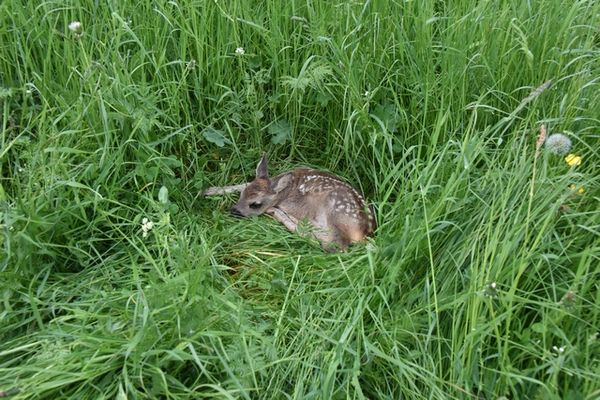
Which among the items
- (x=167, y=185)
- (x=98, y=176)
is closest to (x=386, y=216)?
(x=167, y=185)

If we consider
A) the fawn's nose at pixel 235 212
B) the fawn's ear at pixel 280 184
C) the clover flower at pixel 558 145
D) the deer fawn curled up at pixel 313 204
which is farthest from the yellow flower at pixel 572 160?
the fawn's nose at pixel 235 212

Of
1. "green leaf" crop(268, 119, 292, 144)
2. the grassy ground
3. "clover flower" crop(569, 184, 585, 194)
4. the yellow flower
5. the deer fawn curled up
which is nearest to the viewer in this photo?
the grassy ground

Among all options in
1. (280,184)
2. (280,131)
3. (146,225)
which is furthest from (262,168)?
(146,225)

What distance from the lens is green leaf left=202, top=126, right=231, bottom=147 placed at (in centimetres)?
403

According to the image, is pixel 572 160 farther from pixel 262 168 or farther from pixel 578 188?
pixel 262 168

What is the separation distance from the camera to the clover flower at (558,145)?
3.17 m

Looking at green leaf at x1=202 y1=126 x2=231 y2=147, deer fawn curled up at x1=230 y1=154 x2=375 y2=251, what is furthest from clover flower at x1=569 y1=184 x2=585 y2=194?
green leaf at x1=202 y1=126 x2=231 y2=147

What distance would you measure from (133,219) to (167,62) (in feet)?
3.30

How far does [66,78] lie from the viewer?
3967mm

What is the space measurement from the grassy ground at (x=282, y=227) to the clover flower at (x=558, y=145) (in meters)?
0.08

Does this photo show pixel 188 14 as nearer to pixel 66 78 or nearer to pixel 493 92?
pixel 66 78

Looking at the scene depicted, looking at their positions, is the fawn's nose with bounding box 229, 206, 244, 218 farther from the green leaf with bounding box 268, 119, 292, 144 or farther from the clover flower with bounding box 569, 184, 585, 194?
the clover flower with bounding box 569, 184, 585, 194

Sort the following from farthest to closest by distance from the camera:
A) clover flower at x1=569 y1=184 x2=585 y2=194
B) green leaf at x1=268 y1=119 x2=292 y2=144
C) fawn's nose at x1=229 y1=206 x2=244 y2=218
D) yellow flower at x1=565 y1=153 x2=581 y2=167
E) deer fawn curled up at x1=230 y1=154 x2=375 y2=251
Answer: green leaf at x1=268 y1=119 x2=292 y2=144 → fawn's nose at x1=229 y1=206 x2=244 y2=218 → deer fawn curled up at x1=230 y1=154 x2=375 y2=251 → yellow flower at x1=565 y1=153 x2=581 y2=167 → clover flower at x1=569 y1=184 x2=585 y2=194

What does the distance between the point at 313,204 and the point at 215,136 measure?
2.14ft
